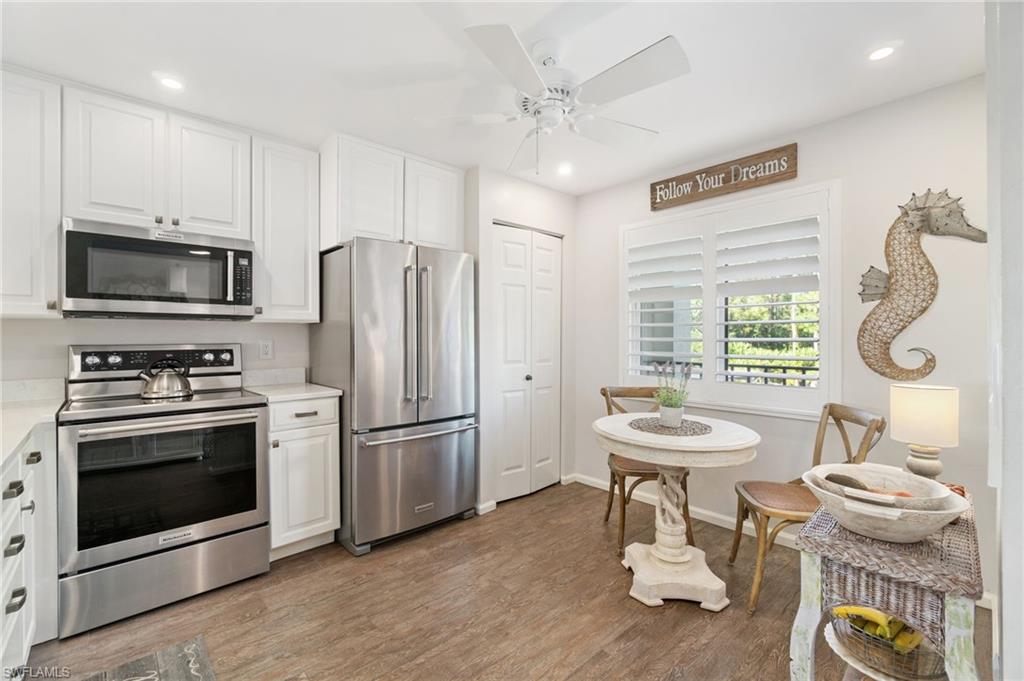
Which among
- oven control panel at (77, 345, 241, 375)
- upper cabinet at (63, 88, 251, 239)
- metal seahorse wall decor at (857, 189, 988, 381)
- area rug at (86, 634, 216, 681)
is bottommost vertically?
area rug at (86, 634, 216, 681)

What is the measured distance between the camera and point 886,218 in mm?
2469

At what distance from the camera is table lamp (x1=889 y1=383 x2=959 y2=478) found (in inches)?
76.4

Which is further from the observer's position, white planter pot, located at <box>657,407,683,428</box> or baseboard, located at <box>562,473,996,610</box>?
white planter pot, located at <box>657,407,683,428</box>

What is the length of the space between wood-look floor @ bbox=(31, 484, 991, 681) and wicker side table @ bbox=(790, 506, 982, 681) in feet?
2.82

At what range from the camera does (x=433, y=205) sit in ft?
10.9

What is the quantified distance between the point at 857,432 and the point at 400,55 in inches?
122

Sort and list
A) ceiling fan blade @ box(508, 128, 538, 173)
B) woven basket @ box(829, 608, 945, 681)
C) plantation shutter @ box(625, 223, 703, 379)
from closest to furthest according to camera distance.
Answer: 1. woven basket @ box(829, 608, 945, 681)
2. ceiling fan blade @ box(508, 128, 538, 173)
3. plantation shutter @ box(625, 223, 703, 379)

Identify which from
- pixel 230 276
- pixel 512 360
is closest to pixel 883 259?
pixel 512 360

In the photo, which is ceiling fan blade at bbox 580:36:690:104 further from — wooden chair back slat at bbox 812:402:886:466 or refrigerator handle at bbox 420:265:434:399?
wooden chair back slat at bbox 812:402:886:466

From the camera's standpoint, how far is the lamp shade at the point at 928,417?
1.94 meters

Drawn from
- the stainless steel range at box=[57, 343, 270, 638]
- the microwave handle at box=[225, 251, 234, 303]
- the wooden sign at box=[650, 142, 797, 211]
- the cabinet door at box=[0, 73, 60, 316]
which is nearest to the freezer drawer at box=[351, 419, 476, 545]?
the stainless steel range at box=[57, 343, 270, 638]

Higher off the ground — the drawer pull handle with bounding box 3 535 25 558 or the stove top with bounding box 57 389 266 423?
the stove top with bounding box 57 389 266 423

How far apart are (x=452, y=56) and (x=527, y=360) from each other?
224cm

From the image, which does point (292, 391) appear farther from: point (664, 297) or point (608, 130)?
point (664, 297)
